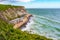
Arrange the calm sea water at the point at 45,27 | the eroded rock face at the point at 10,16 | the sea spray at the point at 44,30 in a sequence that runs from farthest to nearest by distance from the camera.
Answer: the eroded rock face at the point at 10,16
the calm sea water at the point at 45,27
the sea spray at the point at 44,30

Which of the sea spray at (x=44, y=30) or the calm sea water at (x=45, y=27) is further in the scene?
the calm sea water at (x=45, y=27)

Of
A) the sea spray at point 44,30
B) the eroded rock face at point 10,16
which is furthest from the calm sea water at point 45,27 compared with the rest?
the eroded rock face at point 10,16

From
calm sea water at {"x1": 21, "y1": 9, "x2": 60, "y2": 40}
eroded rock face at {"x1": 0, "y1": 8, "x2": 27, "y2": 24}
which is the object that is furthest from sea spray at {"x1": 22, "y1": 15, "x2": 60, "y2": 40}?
eroded rock face at {"x1": 0, "y1": 8, "x2": 27, "y2": 24}

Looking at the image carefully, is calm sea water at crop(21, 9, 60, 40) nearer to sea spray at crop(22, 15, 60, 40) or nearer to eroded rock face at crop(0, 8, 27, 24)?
sea spray at crop(22, 15, 60, 40)

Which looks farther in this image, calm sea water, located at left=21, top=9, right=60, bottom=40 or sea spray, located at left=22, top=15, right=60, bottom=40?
calm sea water, located at left=21, top=9, right=60, bottom=40

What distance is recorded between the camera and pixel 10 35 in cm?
1683

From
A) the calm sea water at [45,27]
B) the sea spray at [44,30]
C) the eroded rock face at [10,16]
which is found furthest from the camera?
the eroded rock face at [10,16]

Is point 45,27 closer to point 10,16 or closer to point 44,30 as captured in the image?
point 44,30

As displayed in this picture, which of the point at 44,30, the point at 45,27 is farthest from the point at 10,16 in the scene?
the point at 44,30

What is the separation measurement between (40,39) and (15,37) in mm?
2692

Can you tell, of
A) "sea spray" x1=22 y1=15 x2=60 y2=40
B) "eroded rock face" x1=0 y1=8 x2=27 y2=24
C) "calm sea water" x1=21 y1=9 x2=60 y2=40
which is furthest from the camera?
"eroded rock face" x1=0 y1=8 x2=27 y2=24

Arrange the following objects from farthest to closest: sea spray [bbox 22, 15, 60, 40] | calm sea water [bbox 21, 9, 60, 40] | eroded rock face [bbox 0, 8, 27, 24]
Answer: eroded rock face [bbox 0, 8, 27, 24]
calm sea water [bbox 21, 9, 60, 40]
sea spray [bbox 22, 15, 60, 40]

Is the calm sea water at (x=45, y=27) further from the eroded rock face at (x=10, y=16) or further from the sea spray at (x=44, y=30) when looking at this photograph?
the eroded rock face at (x=10, y=16)

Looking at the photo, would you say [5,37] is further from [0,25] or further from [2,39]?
[0,25]
